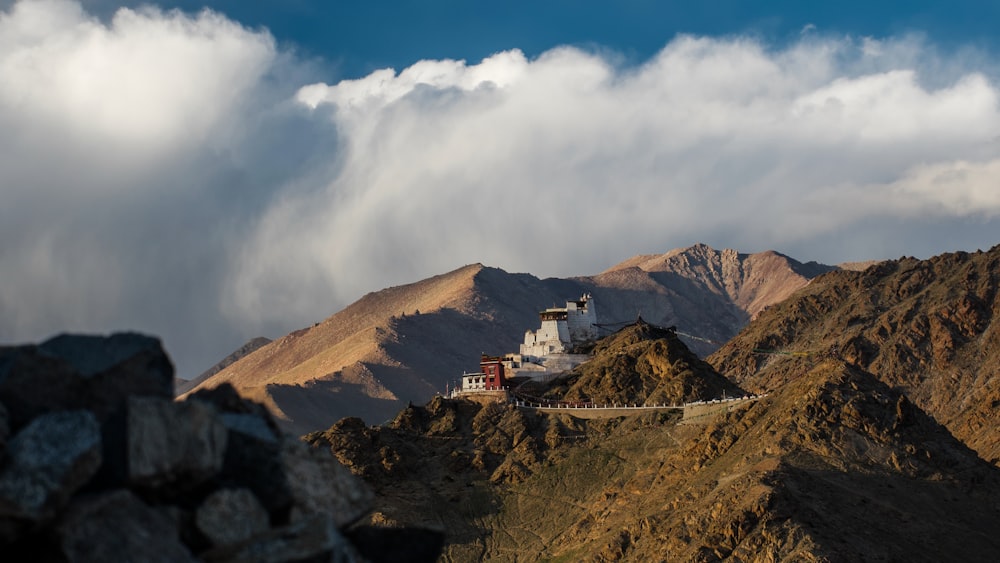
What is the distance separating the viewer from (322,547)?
11734 millimetres

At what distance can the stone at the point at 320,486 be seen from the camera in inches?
507

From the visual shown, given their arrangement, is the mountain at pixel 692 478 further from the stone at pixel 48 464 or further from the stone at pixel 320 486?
the stone at pixel 48 464

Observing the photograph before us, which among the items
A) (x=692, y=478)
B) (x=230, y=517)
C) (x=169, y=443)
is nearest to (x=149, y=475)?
(x=169, y=443)

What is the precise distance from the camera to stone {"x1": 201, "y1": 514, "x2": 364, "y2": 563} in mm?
11578

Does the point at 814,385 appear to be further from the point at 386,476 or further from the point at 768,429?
the point at 386,476

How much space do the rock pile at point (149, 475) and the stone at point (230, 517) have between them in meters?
0.01

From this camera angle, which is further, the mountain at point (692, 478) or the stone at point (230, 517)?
the mountain at point (692, 478)

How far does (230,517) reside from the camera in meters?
12.1

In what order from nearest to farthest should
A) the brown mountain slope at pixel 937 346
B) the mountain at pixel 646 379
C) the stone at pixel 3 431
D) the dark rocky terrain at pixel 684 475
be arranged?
the stone at pixel 3 431 < the dark rocky terrain at pixel 684 475 < the mountain at pixel 646 379 < the brown mountain slope at pixel 937 346

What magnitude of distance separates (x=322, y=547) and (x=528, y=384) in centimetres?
13212

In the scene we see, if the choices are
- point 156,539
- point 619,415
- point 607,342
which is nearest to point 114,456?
point 156,539

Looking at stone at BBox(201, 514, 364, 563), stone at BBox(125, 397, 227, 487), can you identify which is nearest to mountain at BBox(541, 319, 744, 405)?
stone at BBox(201, 514, 364, 563)

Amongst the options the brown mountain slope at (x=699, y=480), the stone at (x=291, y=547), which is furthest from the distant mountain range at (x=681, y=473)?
the stone at (x=291, y=547)

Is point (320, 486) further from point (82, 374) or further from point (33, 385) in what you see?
→ point (33, 385)
